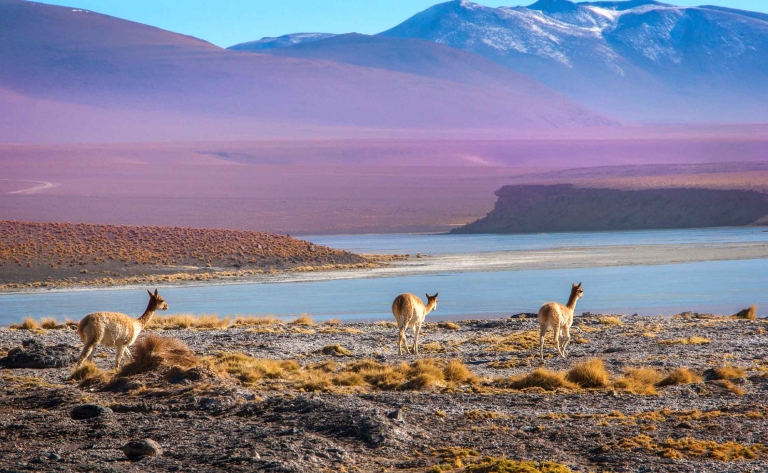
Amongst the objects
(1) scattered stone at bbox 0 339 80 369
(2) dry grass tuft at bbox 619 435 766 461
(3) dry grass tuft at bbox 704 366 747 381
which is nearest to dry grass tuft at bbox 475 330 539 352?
(3) dry grass tuft at bbox 704 366 747 381

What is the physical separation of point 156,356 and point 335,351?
3.88 meters

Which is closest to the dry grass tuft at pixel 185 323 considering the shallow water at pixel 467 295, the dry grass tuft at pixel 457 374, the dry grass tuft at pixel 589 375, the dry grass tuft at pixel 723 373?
the shallow water at pixel 467 295

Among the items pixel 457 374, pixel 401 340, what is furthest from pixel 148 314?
pixel 457 374

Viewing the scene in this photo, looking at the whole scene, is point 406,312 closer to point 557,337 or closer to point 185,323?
point 557,337

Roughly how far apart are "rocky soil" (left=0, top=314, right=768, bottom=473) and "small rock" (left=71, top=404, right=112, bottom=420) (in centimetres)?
1

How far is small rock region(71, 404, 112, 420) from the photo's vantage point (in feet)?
32.7

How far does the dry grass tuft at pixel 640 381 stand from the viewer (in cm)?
1168

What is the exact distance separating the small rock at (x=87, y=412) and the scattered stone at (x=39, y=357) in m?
4.58

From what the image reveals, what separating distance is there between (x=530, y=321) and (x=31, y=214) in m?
78.5

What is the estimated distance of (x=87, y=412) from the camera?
32.8 feet

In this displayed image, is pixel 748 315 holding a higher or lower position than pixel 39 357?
higher

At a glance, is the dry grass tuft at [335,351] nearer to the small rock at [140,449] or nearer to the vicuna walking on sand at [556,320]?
the vicuna walking on sand at [556,320]

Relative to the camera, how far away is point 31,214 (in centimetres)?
9138

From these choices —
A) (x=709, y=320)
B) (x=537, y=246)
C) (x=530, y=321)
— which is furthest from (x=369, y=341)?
(x=537, y=246)
